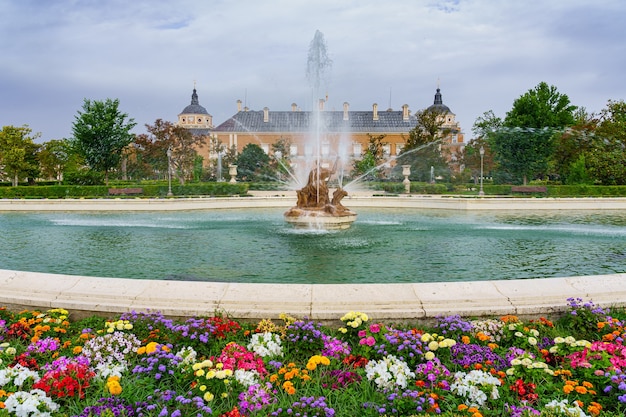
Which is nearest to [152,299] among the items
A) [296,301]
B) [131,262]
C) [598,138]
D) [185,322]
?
[185,322]

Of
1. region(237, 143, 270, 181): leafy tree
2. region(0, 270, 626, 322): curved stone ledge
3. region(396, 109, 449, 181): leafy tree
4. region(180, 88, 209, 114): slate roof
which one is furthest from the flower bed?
region(180, 88, 209, 114): slate roof

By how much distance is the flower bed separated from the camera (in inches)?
119

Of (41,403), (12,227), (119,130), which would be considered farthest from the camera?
(119,130)

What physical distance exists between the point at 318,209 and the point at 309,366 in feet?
34.2

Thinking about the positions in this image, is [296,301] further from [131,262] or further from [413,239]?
[413,239]

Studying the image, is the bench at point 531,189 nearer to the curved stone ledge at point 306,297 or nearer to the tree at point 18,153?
the curved stone ledge at point 306,297

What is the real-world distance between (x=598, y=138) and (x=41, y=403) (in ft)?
127

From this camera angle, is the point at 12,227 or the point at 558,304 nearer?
the point at 558,304

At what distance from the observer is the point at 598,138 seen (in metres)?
34.6

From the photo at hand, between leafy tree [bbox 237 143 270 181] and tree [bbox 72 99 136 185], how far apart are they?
13.8 metres

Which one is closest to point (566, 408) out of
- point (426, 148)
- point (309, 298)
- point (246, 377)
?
point (246, 377)

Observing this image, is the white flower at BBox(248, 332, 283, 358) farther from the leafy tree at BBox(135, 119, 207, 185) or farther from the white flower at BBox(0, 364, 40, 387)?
the leafy tree at BBox(135, 119, 207, 185)

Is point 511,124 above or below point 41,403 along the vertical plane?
above

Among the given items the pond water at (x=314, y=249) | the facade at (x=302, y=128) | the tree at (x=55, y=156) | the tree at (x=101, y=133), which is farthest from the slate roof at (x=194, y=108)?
the pond water at (x=314, y=249)
